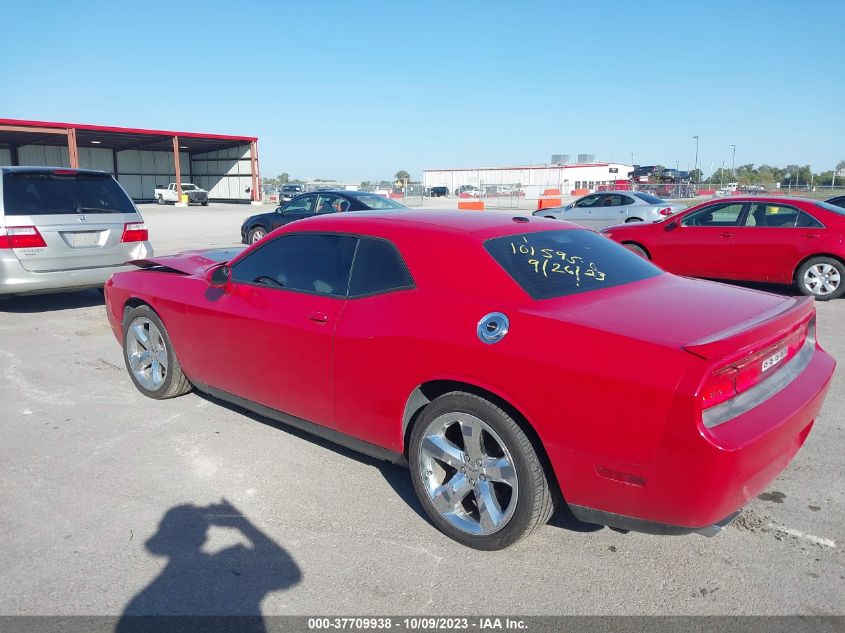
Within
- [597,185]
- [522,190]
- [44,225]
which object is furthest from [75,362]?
[597,185]

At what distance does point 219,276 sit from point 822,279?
8.31m

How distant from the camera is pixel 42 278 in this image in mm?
7738

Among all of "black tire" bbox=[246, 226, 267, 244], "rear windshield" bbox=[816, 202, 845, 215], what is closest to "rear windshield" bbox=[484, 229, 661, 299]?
"rear windshield" bbox=[816, 202, 845, 215]

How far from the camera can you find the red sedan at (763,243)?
9008 mm

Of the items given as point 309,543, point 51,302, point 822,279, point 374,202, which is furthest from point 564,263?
point 374,202

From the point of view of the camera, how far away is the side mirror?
433 centimetres

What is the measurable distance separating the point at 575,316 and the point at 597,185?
71.6 meters

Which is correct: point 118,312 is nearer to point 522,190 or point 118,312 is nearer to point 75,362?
point 75,362

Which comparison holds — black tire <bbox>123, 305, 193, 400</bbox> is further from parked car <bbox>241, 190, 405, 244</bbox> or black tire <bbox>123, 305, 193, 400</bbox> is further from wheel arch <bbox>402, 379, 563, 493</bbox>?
parked car <bbox>241, 190, 405, 244</bbox>

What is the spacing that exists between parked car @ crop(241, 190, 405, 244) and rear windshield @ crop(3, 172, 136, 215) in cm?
475

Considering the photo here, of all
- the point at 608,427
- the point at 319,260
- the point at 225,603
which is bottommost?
the point at 225,603

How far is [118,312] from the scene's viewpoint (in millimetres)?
5430

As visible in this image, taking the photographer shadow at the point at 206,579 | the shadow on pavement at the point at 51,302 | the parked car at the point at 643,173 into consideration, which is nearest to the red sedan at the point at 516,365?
the photographer shadow at the point at 206,579

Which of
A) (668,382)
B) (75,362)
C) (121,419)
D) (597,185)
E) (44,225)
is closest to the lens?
(668,382)
